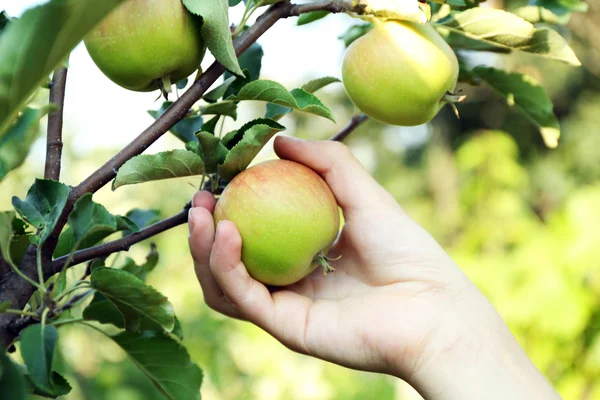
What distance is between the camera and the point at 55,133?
24.4 inches

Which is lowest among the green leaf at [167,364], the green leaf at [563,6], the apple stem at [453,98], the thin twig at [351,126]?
the green leaf at [167,364]

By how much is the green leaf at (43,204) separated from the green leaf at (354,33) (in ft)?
1.70

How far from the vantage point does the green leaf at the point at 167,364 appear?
2.32 ft

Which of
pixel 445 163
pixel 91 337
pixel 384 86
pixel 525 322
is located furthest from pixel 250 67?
pixel 445 163

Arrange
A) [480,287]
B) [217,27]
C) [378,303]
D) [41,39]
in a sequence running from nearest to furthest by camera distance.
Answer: [41,39], [217,27], [378,303], [480,287]

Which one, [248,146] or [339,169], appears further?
[339,169]

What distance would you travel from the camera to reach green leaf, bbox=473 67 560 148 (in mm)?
865

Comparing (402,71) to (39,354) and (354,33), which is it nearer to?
(354,33)

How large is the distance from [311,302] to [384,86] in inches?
12.5

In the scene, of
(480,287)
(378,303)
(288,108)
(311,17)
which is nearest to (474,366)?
(378,303)

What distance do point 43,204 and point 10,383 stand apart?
0.26 meters

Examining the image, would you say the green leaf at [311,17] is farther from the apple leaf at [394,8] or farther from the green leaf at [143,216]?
the green leaf at [143,216]

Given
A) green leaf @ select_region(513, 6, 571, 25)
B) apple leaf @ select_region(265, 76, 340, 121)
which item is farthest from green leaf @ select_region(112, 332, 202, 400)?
green leaf @ select_region(513, 6, 571, 25)

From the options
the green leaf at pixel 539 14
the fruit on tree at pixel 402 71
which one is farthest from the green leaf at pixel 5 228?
the green leaf at pixel 539 14
